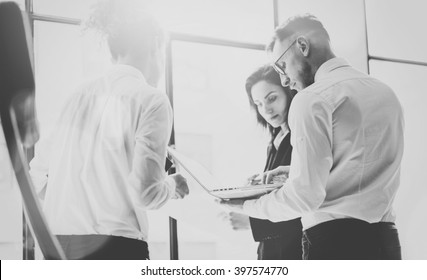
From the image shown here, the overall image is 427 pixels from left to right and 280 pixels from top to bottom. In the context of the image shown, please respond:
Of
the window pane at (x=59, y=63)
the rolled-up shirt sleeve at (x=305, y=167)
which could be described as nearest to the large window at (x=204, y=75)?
the window pane at (x=59, y=63)

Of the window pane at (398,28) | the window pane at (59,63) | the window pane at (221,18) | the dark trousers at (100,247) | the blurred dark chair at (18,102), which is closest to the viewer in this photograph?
the blurred dark chair at (18,102)

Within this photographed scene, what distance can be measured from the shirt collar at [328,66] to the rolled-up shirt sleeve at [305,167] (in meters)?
0.13

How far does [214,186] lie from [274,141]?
0.36m

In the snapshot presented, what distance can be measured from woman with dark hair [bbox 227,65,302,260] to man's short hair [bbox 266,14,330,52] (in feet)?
0.55

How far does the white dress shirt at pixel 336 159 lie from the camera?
241 cm

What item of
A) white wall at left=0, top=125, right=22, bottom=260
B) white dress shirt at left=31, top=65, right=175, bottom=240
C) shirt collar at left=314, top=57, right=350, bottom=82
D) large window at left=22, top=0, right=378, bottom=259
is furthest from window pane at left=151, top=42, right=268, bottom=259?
white wall at left=0, top=125, right=22, bottom=260

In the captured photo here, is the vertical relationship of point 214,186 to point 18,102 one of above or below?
below

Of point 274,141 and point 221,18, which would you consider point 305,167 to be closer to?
point 274,141

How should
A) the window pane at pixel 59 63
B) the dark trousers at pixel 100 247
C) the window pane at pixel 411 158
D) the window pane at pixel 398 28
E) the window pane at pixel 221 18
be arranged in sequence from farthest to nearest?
the window pane at pixel 398 28
the window pane at pixel 411 158
the window pane at pixel 221 18
the window pane at pixel 59 63
the dark trousers at pixel 100 247

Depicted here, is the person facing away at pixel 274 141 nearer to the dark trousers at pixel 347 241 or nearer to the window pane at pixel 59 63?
the dark trousers at pixel 347 241

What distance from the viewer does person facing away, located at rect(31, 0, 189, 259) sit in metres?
2.27

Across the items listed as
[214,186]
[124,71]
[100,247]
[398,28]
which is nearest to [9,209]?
[100,247]

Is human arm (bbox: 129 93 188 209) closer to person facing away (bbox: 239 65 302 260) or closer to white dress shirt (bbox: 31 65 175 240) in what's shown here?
white dress shirt (bbox: 31 65 175 240)

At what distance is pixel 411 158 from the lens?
2748 millimetres
